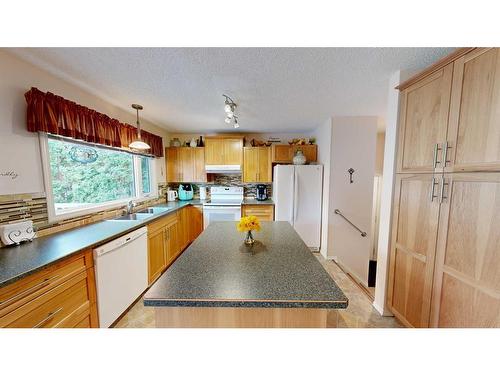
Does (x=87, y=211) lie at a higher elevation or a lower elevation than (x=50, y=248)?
higher

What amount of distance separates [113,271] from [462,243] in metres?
2.51

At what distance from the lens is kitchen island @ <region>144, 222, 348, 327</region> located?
2.58 ft

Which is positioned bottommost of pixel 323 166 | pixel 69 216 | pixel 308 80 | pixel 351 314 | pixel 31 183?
pixel 351 314

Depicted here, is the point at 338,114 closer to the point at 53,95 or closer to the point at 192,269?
the point at 192,269

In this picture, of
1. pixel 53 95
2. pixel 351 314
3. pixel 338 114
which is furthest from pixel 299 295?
pixel 338 114

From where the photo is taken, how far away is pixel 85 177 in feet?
6.55

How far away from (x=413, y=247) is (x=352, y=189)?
1.56 metres

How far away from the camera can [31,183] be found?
4.64 feet

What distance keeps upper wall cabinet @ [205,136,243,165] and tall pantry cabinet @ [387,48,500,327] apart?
257 cm

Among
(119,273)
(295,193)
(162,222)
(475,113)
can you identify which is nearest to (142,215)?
(162,222)

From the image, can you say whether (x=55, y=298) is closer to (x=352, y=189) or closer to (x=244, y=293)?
(x=244, y=293)

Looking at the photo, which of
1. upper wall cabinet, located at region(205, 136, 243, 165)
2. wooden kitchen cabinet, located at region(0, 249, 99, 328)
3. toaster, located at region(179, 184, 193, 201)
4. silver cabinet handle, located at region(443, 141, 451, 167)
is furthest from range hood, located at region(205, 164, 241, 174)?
silver cabinet handle, located at region(443, 141, 451, 167)
